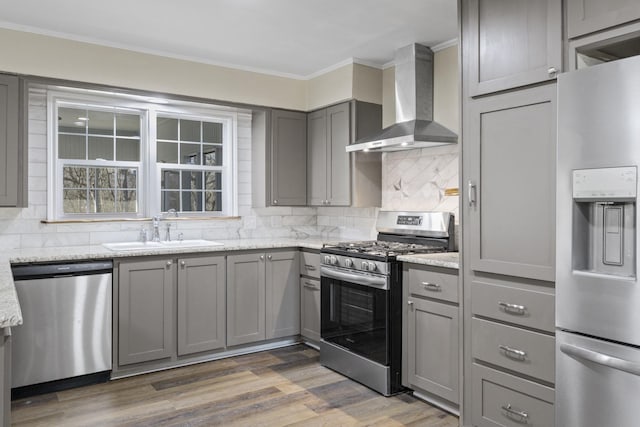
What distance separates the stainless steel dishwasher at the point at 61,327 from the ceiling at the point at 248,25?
5.45 feet

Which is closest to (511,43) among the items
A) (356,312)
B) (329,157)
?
(356,312)

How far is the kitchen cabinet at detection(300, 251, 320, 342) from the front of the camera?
4.08 m

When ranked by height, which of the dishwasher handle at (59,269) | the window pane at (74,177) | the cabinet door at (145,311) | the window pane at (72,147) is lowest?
the cabinet door at (145,311)

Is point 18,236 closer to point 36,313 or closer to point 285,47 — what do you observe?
point 36,313

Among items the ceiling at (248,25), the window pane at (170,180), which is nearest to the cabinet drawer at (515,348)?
the ceiling at (248,25)

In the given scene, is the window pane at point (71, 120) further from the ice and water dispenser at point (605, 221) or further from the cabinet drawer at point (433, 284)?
the ice and water dispenser at point (605, 221)

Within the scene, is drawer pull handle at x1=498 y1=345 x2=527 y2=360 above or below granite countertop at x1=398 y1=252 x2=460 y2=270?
below

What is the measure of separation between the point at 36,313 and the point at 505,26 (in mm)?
3206

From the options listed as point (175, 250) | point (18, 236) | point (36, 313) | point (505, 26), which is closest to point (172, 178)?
point (175, 250)

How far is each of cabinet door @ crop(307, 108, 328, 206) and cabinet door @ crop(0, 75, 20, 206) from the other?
2.41 meters

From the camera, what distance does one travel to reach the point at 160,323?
143 inches

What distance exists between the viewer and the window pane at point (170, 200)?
4406mm

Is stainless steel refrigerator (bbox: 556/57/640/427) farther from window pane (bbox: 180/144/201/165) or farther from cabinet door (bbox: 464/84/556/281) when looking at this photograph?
window pane (bbox: 180/144/201/165)

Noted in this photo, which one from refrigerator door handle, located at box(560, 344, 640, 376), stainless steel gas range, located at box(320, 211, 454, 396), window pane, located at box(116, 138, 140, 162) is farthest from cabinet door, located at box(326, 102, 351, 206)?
refrigerator door handle, located at box(560, 344, 640, 376)
